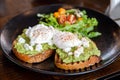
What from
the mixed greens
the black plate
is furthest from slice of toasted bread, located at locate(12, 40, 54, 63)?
the mixed greens

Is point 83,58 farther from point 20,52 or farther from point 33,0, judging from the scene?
point 33,0

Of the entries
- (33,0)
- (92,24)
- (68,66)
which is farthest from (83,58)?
(33,0)

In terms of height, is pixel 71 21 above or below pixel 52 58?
above

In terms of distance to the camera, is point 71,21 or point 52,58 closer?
point 52,58

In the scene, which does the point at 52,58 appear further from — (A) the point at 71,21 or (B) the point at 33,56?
(A) the point at 71,21

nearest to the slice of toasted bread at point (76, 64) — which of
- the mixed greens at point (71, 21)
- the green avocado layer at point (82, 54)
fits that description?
the green avocado layer at point (82, 54)

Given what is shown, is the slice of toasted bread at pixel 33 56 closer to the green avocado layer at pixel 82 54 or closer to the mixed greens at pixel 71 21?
the green avocado layer at pixel 82 54

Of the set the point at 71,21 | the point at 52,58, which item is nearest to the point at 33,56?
the point at 52,58
